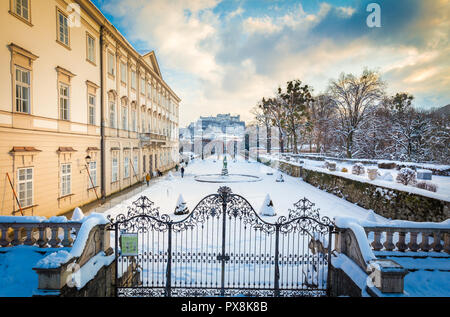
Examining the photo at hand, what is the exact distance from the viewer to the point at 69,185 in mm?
12383

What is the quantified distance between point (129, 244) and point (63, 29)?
492 inches

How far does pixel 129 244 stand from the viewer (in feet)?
18.3

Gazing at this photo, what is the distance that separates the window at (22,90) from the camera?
9.05m

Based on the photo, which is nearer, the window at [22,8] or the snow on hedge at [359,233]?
the snow on hedge at [359,233]

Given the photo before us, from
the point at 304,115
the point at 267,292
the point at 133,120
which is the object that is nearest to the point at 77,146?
the point at 133,120

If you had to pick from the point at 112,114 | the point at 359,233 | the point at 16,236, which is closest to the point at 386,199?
the point at 359,233

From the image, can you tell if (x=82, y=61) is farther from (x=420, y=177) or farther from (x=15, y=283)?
(x=420, y=177)

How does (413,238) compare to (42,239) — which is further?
(413,238)

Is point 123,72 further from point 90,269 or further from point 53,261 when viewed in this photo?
point 53,261

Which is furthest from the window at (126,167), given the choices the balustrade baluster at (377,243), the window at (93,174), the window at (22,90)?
the balustrade baluster at (377,243)

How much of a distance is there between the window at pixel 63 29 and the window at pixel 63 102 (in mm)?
2354

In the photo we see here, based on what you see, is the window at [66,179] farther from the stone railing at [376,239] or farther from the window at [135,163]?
the stone railing at [376,239]

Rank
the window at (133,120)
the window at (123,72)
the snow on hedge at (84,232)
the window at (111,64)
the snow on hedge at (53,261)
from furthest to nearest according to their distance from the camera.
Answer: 1. the window at (133,120)
2. the window at (123,72)
3. the window at (111,64)
4. the snow on hedge at (84,232)
5. the snow on hedge at (53,261)

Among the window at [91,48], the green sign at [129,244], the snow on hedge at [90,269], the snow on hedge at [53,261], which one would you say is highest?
the window at [91,48]
